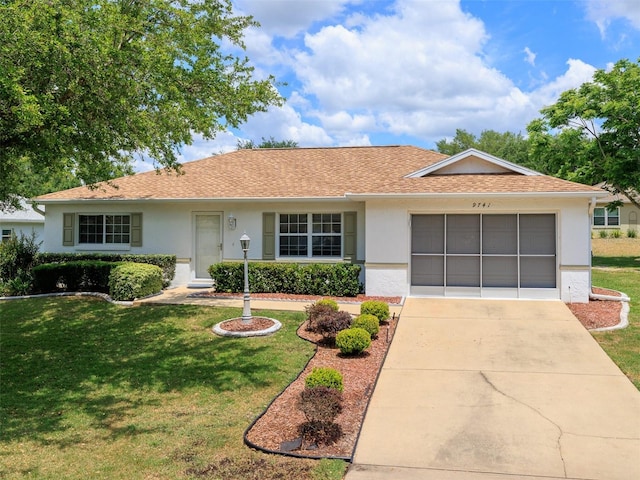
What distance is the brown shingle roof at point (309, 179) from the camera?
484 inches

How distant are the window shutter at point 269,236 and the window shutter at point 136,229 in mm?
4396

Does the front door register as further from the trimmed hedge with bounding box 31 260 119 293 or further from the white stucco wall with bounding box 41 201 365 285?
the trimmed hedge with bounding box 31 260 119 293

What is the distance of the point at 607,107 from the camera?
2248 centimetres

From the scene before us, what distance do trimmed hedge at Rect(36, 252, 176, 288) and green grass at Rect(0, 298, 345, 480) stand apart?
3.53m

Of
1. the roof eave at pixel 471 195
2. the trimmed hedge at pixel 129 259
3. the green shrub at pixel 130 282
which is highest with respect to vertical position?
the roof eave at pixel 471 195

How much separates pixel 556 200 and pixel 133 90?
1018cm

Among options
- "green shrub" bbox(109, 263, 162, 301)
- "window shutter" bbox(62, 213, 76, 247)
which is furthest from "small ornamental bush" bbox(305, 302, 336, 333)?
"window shutter" bbox(62, 213, 76, 247)

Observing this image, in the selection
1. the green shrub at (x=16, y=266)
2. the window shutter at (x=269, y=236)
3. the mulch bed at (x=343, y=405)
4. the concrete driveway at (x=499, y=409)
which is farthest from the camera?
the window shutter at (x=269, y=236)

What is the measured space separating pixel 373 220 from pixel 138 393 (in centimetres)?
789

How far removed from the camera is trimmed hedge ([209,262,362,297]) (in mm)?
12930

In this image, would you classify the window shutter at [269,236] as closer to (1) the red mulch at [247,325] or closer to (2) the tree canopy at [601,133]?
(1) the red mulch at [247,325]

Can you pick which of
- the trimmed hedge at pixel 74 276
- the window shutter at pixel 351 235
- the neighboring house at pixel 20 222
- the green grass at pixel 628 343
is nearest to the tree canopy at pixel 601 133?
the green grass at pixel 628 343

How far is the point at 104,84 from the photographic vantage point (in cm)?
660

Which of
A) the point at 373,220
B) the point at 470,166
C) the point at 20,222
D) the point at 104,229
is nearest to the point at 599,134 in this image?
the point at 470,166
